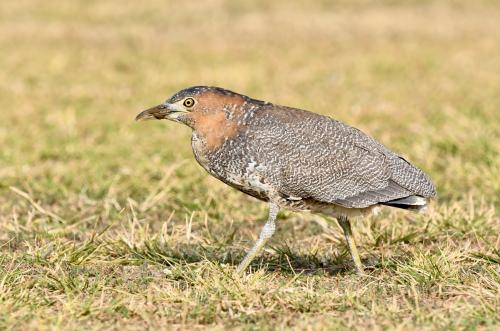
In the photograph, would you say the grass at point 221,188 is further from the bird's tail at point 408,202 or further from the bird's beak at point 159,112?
the bird's beak at point 159,112

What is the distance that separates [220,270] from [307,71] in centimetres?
1133

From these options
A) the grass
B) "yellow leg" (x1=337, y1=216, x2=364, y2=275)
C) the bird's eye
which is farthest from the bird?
the grass

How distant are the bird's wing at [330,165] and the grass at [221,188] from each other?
504 millimetres

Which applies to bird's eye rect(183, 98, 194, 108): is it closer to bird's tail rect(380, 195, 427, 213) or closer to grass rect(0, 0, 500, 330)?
grass rect(0, 0, 500, 330)

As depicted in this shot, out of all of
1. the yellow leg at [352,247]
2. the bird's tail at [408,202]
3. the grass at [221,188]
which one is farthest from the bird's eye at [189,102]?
the bird's tail at [408,202]

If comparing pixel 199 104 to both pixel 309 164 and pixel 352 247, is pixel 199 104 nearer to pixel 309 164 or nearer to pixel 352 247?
pixel 309 164

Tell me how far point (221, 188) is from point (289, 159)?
324cm

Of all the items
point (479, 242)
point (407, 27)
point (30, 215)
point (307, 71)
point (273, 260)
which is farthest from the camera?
point (407, 27)

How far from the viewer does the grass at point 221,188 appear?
5.46m

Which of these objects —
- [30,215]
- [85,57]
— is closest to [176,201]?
[30,215]

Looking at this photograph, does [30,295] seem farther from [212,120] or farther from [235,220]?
[235,220]

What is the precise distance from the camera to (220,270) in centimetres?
588

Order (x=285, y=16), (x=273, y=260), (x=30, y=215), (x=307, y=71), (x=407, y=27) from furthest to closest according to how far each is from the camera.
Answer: (x=285, y=16), (x=407, y=27), (x=307, y=71), (x=30, y=215), (x=273, y=260)

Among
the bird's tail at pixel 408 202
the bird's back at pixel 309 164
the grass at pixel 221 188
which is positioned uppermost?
the bird's back at pixel 309 164
